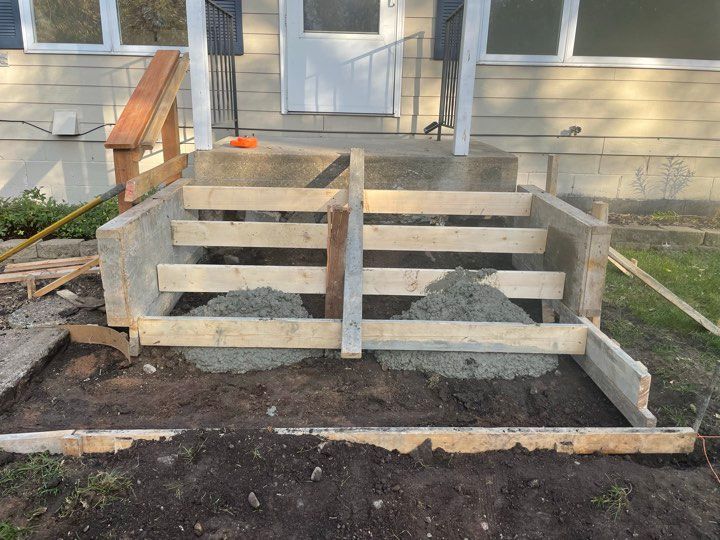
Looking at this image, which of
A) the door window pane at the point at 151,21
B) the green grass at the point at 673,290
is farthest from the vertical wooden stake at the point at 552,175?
the door window pane at the point at 151,21

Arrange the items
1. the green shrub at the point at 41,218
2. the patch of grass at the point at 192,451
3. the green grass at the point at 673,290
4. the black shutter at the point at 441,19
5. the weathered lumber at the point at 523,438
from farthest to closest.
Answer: the black shutter at the point at 441,19, the green shrub at the point at 41,218, the green grass at the point at 673,290, the weathered lumber at the point at 523,438, the patch of grass at the point at 192,451

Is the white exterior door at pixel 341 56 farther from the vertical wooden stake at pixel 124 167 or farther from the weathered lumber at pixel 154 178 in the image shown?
the vertical wooden stake at pixel 124 167

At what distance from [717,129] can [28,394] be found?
7209 millimetres

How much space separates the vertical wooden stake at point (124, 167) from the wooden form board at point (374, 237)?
0.35m

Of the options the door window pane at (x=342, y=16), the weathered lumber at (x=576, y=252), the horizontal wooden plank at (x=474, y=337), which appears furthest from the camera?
Result: the door window pane at (x=342, y=16)

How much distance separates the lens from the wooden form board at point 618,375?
2.57 meters

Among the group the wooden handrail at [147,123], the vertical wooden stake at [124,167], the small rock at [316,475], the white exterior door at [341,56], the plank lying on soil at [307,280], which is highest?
the white exterior door at [341,56]

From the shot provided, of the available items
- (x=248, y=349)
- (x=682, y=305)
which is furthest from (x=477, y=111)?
(x=248, y=349)

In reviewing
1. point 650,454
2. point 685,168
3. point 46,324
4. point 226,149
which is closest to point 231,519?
point 650,454

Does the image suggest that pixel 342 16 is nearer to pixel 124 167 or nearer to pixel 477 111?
pixel 477 111

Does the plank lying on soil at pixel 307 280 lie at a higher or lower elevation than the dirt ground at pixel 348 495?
higher

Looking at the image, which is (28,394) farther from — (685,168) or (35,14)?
(685,168)

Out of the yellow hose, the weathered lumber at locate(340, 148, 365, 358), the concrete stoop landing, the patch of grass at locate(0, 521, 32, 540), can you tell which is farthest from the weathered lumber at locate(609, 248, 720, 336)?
the patch of grass at locate(0, 521, 32, 540)

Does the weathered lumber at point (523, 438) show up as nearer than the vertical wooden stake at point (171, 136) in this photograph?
Yes
